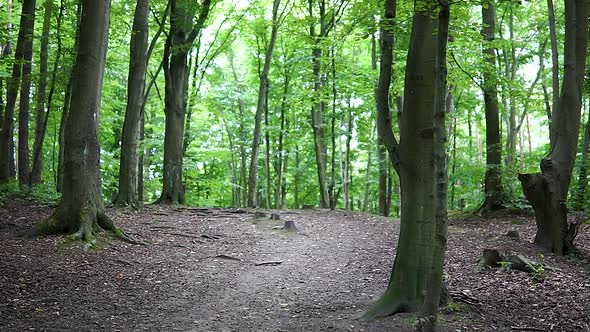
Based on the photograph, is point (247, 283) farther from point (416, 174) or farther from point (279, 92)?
point (279, 92)

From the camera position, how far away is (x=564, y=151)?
30.1ft

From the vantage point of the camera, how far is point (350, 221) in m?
14.2

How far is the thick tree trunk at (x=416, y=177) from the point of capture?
5.54m

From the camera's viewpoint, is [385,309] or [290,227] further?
[290,227]

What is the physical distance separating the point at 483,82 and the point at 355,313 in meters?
9.59

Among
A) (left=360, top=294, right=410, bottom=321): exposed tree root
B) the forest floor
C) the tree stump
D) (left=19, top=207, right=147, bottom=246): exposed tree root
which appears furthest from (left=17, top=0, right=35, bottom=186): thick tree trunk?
(left=360, top=294, right=410, bottom=321): exposed tree root

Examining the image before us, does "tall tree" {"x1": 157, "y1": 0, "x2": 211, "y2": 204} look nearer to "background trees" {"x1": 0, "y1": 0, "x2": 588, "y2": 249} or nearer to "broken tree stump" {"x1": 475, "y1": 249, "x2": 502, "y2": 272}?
"background trees" {"x1": 0, "y1": 0, "x2": 588, "y2": 249}

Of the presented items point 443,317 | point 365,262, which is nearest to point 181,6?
point 365,262

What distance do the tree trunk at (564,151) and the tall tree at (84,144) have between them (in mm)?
8271

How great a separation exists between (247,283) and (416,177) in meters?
3.42

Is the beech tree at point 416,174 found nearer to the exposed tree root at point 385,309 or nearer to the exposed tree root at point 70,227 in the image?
the exposed tree root at point 385,309

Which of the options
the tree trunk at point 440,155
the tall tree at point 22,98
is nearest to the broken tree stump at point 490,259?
the tree trunk at point 440,155

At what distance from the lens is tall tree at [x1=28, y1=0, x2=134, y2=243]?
8.55 m

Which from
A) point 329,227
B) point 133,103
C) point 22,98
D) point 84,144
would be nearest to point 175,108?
point 133,103
